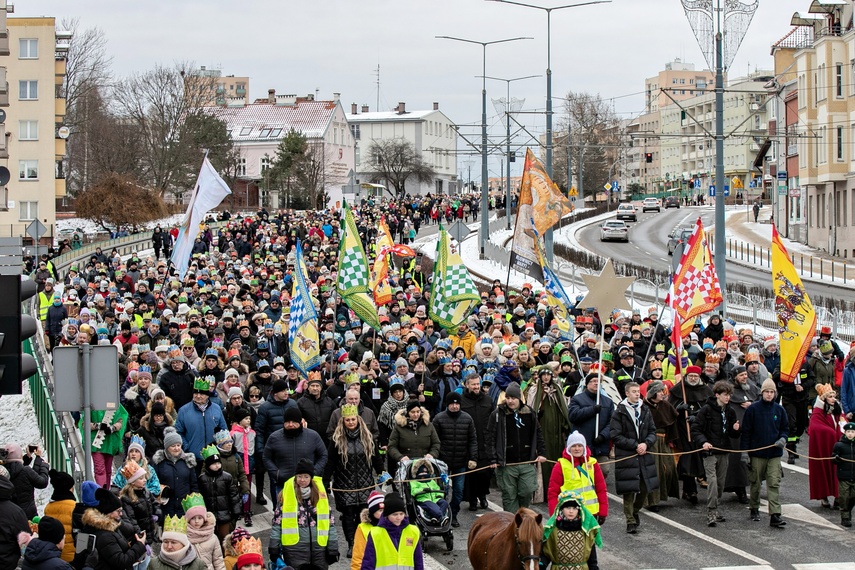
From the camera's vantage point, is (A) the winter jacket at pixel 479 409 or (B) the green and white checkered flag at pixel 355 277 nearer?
(A) the winter jacket at pixel 479 409

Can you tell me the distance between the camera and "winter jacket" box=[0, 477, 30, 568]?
938 centimetres

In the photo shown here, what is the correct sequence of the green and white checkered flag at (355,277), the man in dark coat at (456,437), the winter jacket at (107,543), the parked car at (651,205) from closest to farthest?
the winter jacket at (107,543) < the man in dark coat at (456,437) < the green and white checkered flag at (355,277) < the parked car at (651,205)

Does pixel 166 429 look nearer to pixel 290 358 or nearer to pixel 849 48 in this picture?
pixel 290 358

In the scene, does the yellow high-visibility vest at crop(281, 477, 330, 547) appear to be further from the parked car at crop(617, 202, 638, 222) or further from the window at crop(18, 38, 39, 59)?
the parked car at crop(617, 202, 638, 222)

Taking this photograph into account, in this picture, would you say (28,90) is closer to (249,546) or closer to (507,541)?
(249,546)

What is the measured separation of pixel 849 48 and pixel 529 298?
33936 millimetres

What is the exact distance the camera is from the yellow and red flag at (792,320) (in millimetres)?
17109

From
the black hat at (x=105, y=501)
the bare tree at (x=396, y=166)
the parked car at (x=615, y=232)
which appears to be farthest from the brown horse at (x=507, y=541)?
the bare tree at (x=396, y=166)

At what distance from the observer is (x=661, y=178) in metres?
178

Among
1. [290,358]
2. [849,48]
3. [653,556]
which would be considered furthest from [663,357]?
[849,48]

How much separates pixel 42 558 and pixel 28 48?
6221 centimetres

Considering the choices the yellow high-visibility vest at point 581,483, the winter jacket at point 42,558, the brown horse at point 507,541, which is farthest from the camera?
the yellow high-visibility vest at point 581,483

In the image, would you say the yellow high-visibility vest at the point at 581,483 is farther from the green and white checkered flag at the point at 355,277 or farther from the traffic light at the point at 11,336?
the green and white checkered flag at the point at 355,277

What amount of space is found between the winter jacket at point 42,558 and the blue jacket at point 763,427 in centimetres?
778
